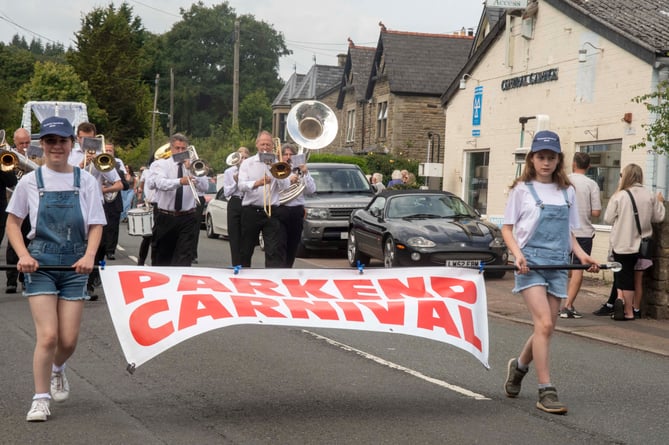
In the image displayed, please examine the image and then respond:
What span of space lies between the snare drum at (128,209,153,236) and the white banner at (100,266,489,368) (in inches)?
284

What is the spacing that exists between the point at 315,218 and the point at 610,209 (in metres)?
9.24

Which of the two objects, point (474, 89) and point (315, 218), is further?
point (474, 89)

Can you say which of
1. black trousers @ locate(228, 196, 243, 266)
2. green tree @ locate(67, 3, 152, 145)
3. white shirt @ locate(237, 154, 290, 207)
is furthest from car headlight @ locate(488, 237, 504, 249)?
green tree @ locate(67, 3, 152, 145)

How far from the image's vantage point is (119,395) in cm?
709

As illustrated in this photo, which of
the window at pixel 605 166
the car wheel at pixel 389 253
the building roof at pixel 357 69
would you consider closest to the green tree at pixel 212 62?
the building roof at pixel 357 69

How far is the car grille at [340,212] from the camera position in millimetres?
20781

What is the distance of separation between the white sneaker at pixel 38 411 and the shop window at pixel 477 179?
2032 centimetres

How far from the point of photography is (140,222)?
46.1 feet

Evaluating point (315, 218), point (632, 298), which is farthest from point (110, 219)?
point (632, 298)

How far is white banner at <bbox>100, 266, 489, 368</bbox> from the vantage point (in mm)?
6469

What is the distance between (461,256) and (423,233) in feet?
2.54

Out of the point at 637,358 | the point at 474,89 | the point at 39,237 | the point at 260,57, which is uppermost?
the point at 260,57

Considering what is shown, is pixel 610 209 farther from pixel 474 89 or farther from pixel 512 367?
pixel 474 89

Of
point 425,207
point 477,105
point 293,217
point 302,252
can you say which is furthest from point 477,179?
point 293,217
